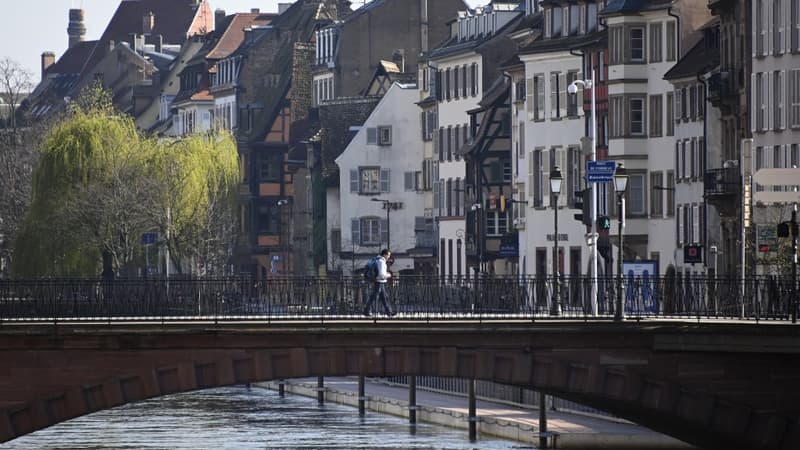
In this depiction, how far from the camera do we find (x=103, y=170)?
11688cm

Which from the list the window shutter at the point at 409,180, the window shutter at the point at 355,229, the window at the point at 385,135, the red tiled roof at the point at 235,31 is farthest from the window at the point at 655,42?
the red tiled roof at the point at 235,31

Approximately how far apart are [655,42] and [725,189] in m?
12.9

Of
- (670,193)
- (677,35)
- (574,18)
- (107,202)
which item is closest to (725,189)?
(677,35)

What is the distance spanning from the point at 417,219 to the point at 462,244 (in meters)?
15.8

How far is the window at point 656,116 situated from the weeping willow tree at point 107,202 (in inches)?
915

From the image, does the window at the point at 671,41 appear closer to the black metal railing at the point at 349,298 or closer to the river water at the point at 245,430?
the river water at the point at 245,430

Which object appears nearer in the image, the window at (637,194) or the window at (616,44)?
the window at (616,44)

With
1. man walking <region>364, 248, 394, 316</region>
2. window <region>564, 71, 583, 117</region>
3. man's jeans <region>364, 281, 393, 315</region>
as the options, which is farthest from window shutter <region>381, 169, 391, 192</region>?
man's jeans <region>364, 281, 393, 315</region>

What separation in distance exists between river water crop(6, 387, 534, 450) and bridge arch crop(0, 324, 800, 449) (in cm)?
2453

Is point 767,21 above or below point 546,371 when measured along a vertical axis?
above

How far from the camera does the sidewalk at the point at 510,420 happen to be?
80312 millimetres

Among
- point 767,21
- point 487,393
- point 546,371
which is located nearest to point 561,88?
point 487,393

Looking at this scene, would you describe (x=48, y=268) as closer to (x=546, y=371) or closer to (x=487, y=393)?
(x=487, y=393)

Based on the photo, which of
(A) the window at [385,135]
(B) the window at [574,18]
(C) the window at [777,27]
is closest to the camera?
(C) the window at [777,27]
